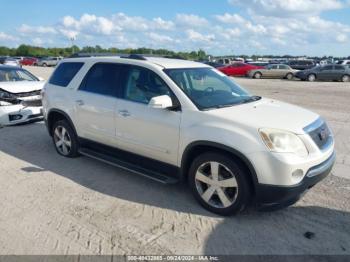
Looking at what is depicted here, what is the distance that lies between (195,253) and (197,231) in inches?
15.2

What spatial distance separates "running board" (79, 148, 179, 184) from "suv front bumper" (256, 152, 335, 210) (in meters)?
1.13

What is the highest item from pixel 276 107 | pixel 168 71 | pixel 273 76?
pixel 168 71

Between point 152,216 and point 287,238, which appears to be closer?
point 287,238

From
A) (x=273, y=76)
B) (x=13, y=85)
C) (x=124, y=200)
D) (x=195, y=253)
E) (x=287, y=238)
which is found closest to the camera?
(x=195, y=253)

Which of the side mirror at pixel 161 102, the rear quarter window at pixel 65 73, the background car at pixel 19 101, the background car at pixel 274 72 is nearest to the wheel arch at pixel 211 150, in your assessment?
the side mirror at pixel 161 102

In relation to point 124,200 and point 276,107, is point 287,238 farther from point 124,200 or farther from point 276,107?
point 124,200

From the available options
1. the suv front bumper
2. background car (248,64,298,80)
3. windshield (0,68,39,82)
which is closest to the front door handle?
the suv front bumper

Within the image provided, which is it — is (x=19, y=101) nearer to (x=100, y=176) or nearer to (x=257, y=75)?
(x=100, y=176)

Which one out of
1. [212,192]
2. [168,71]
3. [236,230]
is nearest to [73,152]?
[168,71]

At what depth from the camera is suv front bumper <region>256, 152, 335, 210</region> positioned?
3467 mm

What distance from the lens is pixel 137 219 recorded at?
380 centimetres

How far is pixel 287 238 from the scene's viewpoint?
11.2 feet

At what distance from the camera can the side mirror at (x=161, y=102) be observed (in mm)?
3961

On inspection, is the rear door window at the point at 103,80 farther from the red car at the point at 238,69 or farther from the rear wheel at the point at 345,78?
the red car at the point at 238,69
